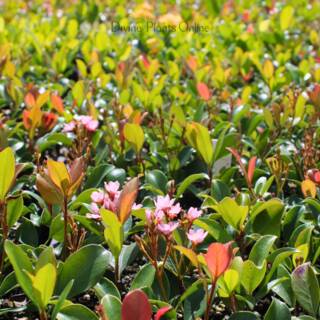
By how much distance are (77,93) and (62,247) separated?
100 cm

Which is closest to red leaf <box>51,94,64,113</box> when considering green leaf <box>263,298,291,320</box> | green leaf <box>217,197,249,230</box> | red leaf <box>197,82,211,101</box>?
red leaf <box>197,82,211,101</box>

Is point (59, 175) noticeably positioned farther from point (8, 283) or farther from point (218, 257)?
point (218, 257)

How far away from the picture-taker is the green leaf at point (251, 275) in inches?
61.1

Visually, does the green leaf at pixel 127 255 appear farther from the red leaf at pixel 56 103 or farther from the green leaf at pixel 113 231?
the red leaf at pixel 56 103

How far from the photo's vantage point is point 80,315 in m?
1.44

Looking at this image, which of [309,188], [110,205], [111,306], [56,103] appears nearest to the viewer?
[111,306]

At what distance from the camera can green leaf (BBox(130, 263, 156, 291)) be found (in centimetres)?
157

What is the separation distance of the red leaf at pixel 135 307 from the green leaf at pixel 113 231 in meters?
0.29

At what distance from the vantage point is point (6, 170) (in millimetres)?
1711

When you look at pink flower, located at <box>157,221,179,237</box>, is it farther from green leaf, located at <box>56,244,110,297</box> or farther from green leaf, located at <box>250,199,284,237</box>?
green leaf, located at <box>250,199,284,237</box>

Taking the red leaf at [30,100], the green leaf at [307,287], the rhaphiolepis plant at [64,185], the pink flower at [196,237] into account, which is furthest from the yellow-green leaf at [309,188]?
the red leaf at [30,100]

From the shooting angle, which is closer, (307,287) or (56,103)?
(307,287)

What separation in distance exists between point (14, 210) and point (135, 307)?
611 mm

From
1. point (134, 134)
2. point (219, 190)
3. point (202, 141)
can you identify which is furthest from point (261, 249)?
point (134, 134)
